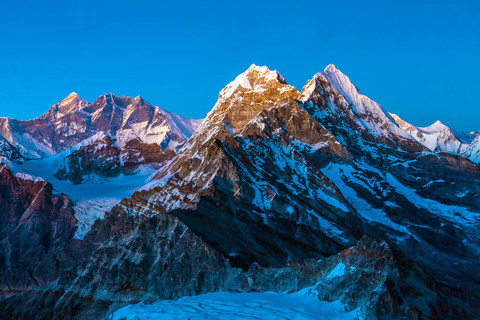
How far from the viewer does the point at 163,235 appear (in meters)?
176

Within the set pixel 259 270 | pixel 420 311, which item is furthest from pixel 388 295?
pixel 259 270

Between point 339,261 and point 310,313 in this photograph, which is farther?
point 339,261

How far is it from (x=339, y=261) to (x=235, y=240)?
7823 centimetres

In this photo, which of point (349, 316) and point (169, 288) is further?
point (169, 288)

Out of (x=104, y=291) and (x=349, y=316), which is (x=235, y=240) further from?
(x=349, y=316)

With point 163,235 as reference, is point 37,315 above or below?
below

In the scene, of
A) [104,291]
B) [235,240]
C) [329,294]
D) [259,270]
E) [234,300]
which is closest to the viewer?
[329,294]

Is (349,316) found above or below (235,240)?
below

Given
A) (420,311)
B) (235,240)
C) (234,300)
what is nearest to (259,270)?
(234,300)

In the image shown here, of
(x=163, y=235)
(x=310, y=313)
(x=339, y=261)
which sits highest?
(x=163, y=235)

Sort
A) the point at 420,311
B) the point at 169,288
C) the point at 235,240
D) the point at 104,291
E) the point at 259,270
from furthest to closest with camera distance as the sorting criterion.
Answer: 1. the point at 235,240
2. the point at 104,291
3. the point at 169,288
4. the point at 259,270
5. the point at 420,311

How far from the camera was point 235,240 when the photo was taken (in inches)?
7382

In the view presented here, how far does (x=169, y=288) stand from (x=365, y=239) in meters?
62.7

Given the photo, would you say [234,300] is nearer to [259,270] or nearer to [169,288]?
[259,270]
